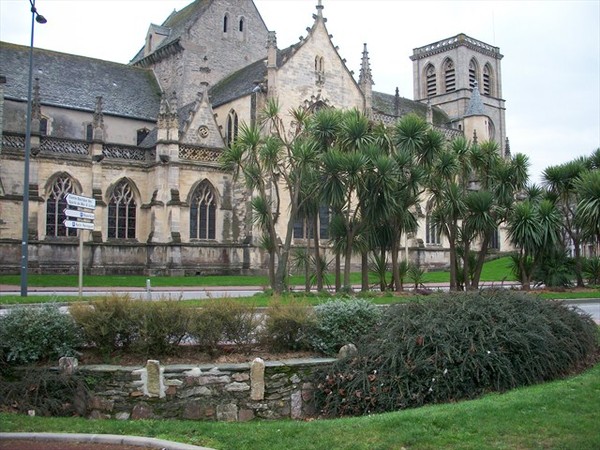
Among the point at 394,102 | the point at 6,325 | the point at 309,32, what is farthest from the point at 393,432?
the point at 394,102

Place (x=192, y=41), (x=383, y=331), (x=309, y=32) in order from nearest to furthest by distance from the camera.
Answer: (x=383, y=331) → (x=309, y=32) → (x=192, y=41)

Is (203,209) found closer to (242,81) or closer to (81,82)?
(242,81)

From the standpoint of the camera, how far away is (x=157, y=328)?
33.9 ft

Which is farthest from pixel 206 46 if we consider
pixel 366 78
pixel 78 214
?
pixel 78 214

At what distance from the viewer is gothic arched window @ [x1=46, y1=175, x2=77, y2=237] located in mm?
36406

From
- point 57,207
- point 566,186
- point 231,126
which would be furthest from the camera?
point 231,126

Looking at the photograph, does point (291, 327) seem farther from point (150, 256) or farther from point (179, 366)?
point (150, 256)

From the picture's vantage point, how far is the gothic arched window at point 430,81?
7838cm

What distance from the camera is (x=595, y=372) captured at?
9.76m

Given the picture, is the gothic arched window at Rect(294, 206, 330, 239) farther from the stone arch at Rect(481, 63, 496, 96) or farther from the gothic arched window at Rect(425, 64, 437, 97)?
the stone arch at Rect(481, 63, 496, 96)

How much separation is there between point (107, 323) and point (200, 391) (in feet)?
6.41

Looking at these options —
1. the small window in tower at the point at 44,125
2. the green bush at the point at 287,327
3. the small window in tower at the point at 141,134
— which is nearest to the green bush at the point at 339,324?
the green bush at the point at 287,327

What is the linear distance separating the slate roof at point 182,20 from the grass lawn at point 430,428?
141 feet

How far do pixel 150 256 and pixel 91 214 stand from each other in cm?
1772
